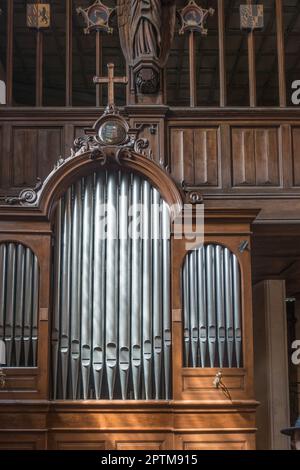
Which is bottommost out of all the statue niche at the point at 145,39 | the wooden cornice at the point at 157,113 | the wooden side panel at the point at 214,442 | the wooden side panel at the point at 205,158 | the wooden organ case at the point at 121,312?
the wooden side panel at the point at 214,442

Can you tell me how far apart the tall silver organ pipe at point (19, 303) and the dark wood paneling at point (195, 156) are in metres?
2.08

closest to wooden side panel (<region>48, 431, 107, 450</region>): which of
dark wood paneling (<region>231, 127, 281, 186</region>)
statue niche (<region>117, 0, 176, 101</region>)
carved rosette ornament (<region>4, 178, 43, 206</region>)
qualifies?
Answer: carved rosette ornament (<region>4, 178, 43, 206</region>)

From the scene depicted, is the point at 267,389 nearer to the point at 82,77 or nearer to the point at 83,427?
the point at 83,427

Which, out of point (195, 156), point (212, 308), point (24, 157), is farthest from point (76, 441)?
point (195, 156)

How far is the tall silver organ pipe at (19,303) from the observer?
31.6ft

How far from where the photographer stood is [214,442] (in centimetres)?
952

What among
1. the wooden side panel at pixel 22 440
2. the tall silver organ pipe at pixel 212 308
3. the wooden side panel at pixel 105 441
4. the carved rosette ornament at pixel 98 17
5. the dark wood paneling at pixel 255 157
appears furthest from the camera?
the carved rosette ornament at pixel 98 17

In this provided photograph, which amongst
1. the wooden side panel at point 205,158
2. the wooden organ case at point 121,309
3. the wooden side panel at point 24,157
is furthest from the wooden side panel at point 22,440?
the wooden side panel at point 205,158

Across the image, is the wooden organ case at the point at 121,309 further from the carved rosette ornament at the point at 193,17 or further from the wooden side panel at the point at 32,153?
the carved rosette ornament at the point at 193,17

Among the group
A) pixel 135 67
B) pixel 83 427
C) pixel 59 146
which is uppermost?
pixel 135 67

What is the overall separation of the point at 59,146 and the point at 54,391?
292cm

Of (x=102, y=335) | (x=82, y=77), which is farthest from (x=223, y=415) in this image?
(x=82, y=77)

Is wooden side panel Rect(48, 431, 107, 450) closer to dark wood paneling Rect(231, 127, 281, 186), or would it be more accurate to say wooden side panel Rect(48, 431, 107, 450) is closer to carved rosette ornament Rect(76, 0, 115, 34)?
dark wood paneling Rect(231, 127, 281, 186)

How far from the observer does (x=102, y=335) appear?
387 inches
